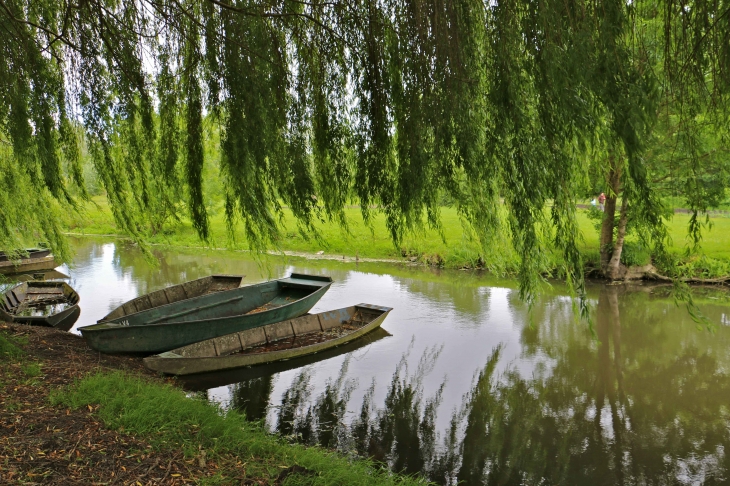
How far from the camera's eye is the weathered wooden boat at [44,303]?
1082 cm

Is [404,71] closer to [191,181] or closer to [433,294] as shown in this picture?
[191,181]

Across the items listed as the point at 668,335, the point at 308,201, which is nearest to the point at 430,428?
the point at 308,201

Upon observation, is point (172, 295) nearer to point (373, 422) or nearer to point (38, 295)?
point (38, 295)

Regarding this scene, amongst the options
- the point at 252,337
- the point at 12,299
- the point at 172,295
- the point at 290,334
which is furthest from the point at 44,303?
the point at 290,334

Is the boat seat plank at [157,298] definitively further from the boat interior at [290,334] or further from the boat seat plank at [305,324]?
the boat seat plank at [305,324]

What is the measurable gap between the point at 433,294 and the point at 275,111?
11545 mm

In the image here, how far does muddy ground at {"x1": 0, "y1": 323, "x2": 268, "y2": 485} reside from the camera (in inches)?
141

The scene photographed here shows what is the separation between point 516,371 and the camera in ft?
29.7

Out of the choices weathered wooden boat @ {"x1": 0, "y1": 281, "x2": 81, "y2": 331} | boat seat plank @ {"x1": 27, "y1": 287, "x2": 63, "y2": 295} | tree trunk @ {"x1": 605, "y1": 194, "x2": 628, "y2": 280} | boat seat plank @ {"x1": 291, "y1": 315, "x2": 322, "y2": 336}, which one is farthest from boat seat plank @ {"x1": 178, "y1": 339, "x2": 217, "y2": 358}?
tree trunk @ {"x1": 605, "y1": 194, "x2": 628, "y2": 280}

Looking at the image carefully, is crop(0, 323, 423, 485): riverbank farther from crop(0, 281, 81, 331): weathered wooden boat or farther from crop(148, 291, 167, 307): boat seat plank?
crop(148, 291, 167, 307): boat seat plank

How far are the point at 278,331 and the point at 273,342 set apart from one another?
8.8 inches

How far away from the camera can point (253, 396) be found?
8055 mm

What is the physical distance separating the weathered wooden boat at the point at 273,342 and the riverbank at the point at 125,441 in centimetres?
183

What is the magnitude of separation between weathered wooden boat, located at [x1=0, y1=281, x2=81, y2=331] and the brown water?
519mm
